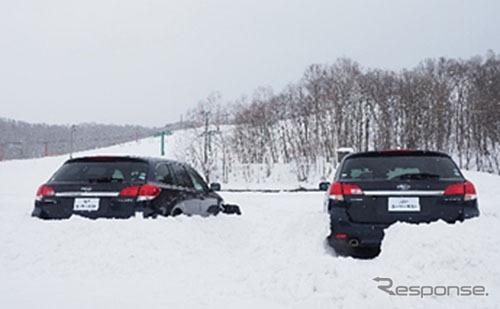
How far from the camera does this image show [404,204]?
5387 mm

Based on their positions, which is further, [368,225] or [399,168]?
[399,168]

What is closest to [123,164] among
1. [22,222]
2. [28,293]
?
[22,222]

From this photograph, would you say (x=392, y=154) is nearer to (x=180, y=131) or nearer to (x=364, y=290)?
(x=364, y=290)

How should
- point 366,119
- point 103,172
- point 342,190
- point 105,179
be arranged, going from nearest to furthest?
point 342,190 → point 105,179 → point 103,172 → point 366,119

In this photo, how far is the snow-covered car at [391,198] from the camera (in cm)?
534

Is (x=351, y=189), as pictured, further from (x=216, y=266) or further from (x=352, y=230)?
(x=216, y=266)

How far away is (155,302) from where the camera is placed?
4.53 metres

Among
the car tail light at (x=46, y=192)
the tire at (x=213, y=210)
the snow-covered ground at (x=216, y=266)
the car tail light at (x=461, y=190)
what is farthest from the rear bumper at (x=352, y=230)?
the car tail light at (x=46, y=192)

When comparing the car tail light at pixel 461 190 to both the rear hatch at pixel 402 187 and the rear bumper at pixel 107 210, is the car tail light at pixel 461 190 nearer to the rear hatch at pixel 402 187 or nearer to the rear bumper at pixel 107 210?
the rear hatch at pixel 402 187

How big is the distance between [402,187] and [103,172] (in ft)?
14.1

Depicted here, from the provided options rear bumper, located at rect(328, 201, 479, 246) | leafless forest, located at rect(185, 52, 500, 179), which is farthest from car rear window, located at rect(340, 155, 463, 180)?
leafless forest, located at rect(185, 52, 500, 179)

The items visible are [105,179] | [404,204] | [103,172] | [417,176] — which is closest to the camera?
[404,204]

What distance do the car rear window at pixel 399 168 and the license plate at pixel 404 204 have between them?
0.29 m

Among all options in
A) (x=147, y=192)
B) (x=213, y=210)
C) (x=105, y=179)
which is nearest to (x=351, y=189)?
(x=147, y=192)
